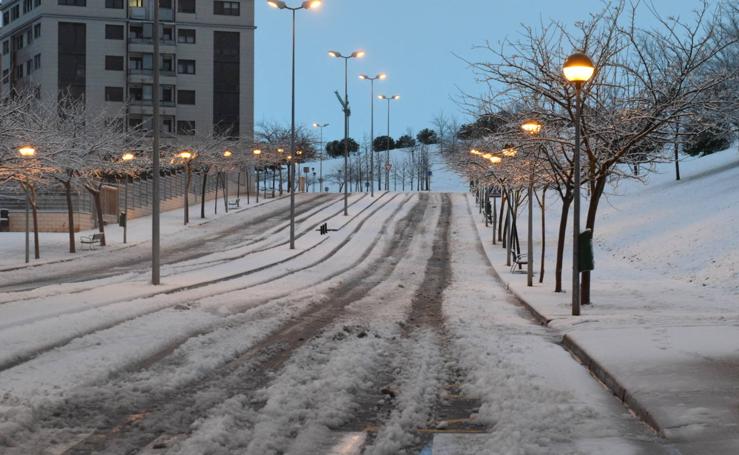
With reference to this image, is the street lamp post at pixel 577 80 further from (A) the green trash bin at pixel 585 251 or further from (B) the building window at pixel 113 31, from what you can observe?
(B) the building window at pixel 113 31

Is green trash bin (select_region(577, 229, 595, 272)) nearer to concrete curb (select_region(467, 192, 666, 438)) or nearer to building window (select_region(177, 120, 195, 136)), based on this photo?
concrete curb (select_region(467, 192, 666, 438))

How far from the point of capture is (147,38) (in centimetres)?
7669

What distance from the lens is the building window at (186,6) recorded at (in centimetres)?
7819

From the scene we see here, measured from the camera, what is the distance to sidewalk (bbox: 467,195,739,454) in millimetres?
5812

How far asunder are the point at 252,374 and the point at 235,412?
6.04ft

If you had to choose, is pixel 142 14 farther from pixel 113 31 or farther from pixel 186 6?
pixel 186 6

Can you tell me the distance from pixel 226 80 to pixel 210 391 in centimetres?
7479

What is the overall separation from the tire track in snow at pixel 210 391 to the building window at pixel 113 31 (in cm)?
6817

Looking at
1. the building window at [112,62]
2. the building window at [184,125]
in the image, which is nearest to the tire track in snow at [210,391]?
the building window at [184,125]

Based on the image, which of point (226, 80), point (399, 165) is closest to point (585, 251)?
point (226, 80)

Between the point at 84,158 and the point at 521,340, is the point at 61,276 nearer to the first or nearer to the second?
the point at 84,158

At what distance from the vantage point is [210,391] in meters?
7.61

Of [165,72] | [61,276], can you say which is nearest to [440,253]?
[61,276]

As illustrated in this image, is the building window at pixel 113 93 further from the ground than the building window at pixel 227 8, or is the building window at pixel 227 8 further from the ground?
the building window at pixel 227 8
